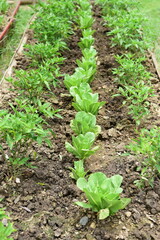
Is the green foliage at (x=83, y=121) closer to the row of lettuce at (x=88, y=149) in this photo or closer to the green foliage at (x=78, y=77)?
the row of lettuce at (x=88, y=149)

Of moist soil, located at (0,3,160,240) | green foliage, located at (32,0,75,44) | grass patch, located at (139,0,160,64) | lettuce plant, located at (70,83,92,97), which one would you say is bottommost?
moist soil, located at (0,3,160,240)

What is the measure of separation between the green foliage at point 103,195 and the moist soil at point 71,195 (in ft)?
0.47

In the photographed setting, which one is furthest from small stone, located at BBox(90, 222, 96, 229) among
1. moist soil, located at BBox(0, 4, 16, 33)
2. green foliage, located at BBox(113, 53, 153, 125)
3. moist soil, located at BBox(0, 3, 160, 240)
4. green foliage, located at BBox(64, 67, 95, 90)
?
moist soil, located at BBox(0, 4, 16, 33)

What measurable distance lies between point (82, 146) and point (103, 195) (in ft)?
2.45

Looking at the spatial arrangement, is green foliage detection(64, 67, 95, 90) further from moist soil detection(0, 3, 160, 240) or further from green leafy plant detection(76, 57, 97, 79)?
moist soil detection(0, 3, 160, 240)

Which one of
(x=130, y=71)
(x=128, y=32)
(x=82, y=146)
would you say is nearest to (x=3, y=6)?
(x=128, y=32)

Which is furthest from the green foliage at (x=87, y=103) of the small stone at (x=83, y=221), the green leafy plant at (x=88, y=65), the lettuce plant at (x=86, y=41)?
the lettuce plant at (x=86, y=41)

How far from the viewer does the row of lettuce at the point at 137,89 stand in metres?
3.00

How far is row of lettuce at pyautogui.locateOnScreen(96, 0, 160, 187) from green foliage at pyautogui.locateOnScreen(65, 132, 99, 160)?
40 centimetres

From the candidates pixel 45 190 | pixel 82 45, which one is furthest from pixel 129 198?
pixel 82 45

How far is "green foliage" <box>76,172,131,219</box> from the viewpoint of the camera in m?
2.69

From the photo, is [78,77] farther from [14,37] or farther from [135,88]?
[14,37]

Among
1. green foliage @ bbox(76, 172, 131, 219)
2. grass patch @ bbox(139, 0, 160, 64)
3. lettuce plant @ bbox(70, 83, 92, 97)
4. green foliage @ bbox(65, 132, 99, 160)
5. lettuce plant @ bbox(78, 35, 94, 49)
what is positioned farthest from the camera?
grass patch @ bbox(139, 0, 160, 64)

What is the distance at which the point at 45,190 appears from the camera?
3.15m
